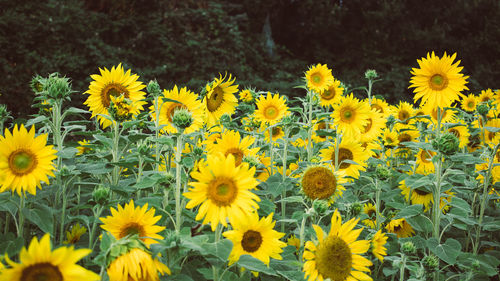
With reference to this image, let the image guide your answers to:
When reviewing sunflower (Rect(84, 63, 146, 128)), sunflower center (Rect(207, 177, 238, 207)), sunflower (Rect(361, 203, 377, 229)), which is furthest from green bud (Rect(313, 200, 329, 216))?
sunflower (Rect(84, 63, 146, 128))

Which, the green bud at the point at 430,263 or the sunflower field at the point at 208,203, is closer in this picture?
the sunflower field at the point at 208,203

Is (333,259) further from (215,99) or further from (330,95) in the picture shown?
(330,95)

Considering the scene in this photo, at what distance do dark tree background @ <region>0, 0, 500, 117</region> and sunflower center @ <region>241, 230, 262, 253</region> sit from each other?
22.6 feet

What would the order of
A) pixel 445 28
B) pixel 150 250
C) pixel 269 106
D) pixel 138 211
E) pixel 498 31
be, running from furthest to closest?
pixel 445 28 < pixel 498 31 < pixel 269 106 < pixel 138 211 < pixel 150 250

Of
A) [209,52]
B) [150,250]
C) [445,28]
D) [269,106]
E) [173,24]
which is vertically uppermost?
[445,28]

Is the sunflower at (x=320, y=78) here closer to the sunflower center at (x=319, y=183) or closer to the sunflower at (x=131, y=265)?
the sunflower center at (x=319, y=183)

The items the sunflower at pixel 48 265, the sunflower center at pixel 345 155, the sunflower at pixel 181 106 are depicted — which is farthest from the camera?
the sunflower center at pixel 345 155

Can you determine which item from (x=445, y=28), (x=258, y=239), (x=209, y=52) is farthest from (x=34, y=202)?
(x=445, y=28)

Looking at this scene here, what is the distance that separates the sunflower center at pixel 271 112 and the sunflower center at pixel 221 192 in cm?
156

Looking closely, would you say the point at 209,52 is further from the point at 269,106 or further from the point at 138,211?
the point at 138,211

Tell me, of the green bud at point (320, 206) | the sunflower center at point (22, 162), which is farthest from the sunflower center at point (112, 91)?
the green bud at point (320, 206)

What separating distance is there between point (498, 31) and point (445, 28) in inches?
68.8

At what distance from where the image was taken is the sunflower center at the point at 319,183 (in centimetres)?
165

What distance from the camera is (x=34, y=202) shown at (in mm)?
1541
